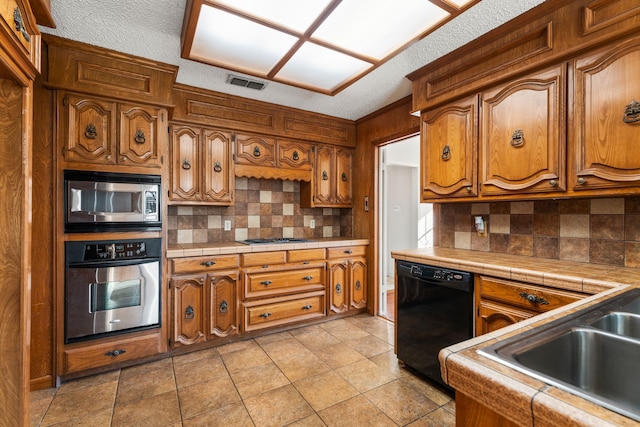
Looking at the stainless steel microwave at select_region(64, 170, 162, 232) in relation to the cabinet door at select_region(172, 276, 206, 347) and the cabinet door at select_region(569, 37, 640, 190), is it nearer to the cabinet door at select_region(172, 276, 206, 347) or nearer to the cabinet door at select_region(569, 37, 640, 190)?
the cabinet door at select_region(172, 276, 206, 347)

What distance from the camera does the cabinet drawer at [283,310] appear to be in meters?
2.93

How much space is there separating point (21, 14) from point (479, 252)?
2.99m

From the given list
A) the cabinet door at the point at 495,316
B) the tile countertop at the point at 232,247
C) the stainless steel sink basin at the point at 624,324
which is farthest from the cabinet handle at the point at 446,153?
the stainless steel sink basin at the point at 624,324

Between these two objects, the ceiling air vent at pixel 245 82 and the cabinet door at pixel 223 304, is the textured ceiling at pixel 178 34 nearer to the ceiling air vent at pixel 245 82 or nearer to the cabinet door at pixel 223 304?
the ceiling air vent at pixel 245 82

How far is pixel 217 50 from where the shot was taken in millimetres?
2066

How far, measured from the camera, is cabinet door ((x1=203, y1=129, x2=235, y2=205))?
2988 mm

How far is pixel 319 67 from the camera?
2312mm

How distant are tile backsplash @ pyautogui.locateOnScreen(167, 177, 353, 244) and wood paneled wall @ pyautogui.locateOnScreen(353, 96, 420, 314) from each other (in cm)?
27

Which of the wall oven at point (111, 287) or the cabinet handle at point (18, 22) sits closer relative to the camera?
the cabinet handle at point (18, 22)

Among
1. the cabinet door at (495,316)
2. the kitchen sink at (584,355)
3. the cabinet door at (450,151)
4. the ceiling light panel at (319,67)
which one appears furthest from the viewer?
the cabinet door at (450,151)

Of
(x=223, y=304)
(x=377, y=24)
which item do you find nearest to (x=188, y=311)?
(x=223, y=304)

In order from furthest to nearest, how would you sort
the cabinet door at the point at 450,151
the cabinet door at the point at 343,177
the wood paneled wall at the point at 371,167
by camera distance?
1. the cabinet door at the point at 343,177
2. the wood paneled wall at the point at 371,167
3. the cabinet door at the point at 450,151

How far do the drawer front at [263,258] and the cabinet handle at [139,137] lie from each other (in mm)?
1301

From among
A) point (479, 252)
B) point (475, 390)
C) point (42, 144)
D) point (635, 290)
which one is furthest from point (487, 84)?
point (42, 144)
